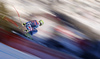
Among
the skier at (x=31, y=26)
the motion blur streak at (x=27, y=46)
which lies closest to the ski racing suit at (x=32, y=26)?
the skier at (x=31, y=26)

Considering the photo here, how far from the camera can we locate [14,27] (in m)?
1.16

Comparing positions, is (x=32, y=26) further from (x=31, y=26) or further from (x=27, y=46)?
(x=27, y=46)

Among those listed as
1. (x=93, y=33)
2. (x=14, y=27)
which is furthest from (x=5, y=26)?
(x=93, y=33)

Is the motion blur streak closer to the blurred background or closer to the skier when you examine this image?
the blurred background

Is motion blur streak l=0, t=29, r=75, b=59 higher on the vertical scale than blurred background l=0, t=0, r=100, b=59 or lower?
lower

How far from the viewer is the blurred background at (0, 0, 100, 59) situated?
3.73 feet

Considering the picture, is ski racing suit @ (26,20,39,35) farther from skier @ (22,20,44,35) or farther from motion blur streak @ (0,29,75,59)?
motion blur streak @ (0,29,75,59)

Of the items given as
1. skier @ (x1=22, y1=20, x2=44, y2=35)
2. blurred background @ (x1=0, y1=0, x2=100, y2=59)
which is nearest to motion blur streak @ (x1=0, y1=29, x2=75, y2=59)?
blurred background @ (x1=0, y1=0, x2=100, y2=59)

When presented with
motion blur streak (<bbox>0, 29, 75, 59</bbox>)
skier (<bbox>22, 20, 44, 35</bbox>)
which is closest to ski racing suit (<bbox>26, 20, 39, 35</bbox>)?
skier (<bbox>22, 20, 44, 35</bbox>)

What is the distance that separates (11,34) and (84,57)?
2.59 feet

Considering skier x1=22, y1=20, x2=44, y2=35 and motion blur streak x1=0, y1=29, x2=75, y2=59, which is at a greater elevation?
skier x1=22, y1=20, x2=44, y2=35

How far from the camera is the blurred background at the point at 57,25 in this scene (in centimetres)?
114

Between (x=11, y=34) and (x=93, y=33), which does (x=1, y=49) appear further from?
(x=93, y=33)

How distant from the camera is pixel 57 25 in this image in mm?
1198
